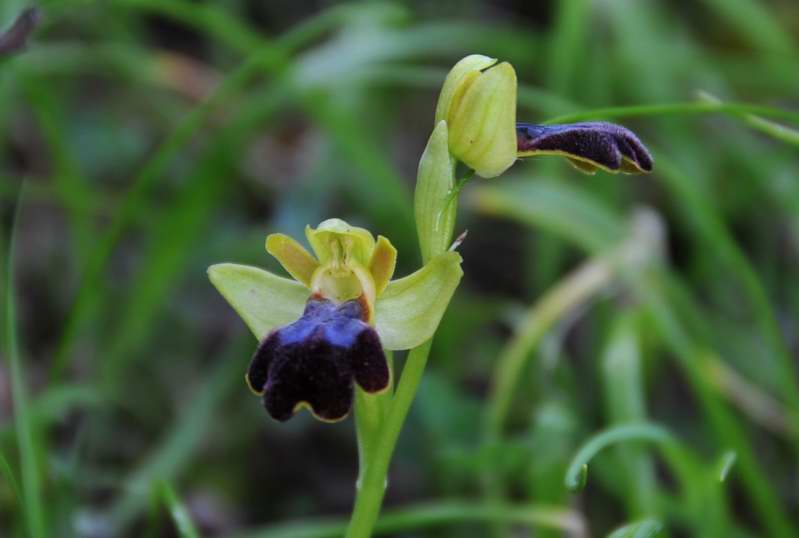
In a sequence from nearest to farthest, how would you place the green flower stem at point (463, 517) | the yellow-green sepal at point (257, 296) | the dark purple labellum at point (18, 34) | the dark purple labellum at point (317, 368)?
the dark purple labellum at point (317, 368)
the yellow-green sepal at point (257, 296)
the dark purple labellum at point (18, 34)
the green flower stem at point (463, 517)

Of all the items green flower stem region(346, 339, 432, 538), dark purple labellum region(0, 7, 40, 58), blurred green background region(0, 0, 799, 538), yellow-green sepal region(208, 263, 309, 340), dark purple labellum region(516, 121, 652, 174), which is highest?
dark purple labellum region(516, 121, 652, 174)

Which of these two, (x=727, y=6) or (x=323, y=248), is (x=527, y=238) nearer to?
(x=727, y=6)

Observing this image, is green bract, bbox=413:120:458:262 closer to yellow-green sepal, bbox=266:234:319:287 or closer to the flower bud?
the flower bud

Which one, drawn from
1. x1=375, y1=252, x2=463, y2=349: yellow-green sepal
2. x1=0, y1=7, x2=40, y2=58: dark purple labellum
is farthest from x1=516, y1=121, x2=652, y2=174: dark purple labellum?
x1=0, y1=7, x2=40, y2=58: dark purple labellum

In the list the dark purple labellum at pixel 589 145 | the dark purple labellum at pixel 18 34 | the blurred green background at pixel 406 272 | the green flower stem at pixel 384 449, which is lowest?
the blurred green background at pixel 406 272

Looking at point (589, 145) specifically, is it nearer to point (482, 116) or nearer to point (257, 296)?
point (482, 116)

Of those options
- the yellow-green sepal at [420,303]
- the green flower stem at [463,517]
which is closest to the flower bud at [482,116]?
the yellow-green sepal at [420,303]

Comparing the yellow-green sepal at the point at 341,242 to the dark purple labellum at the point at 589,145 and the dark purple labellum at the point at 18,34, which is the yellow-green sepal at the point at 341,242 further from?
the dark purple labellum at the point at 18,34
